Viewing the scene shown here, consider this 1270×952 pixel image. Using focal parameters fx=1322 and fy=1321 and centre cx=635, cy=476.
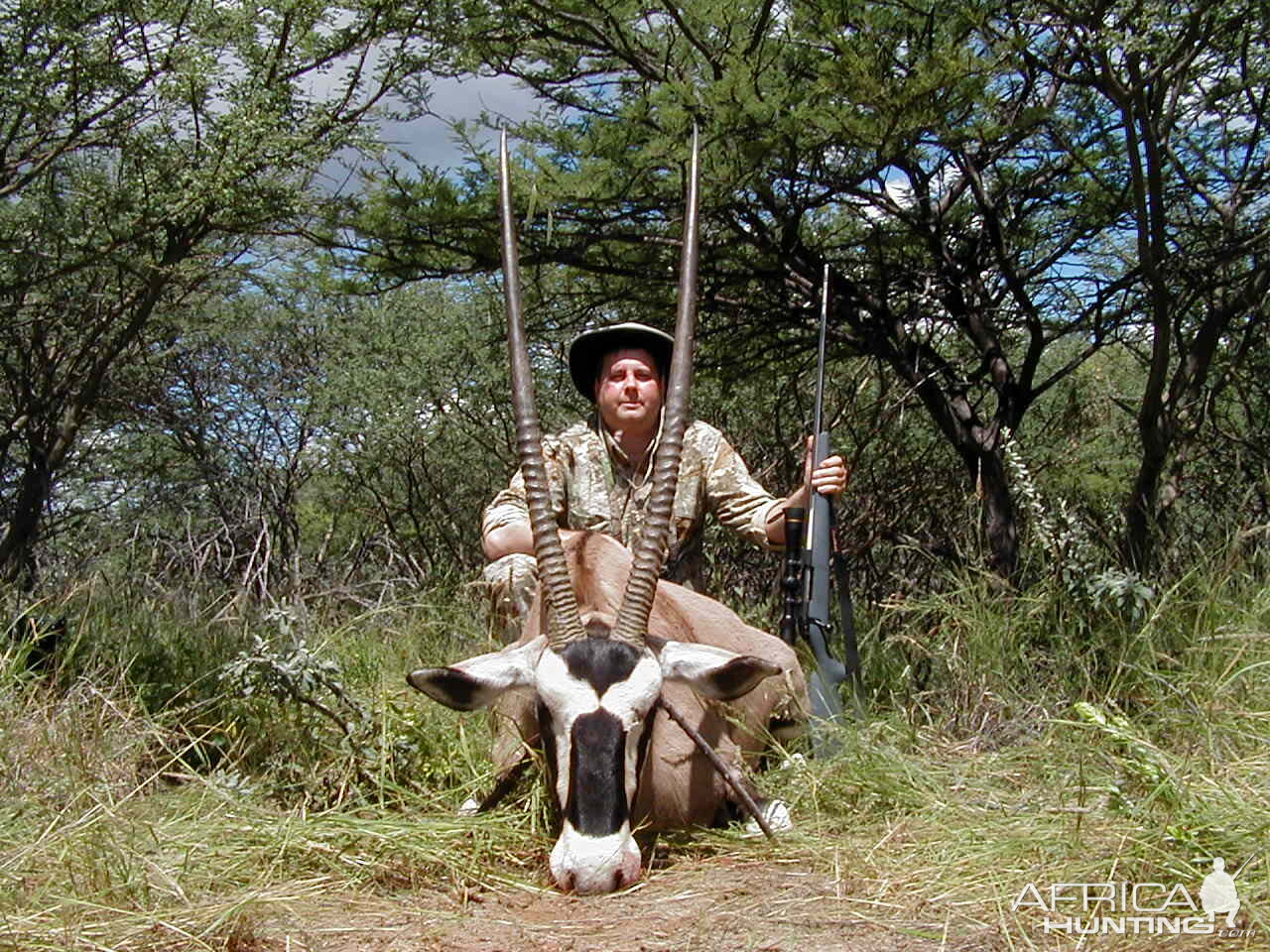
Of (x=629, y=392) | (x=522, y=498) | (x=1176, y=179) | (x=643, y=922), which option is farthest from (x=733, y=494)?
(x=1176, y=179)

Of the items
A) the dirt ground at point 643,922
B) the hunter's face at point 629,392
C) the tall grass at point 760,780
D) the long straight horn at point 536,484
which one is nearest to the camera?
the dirt ground at point 643,922

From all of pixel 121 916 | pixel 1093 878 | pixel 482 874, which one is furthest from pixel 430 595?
pixel 1093 878

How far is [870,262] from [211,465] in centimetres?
467

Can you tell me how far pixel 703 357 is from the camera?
7871mm

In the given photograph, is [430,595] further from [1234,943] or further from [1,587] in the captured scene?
[1234,943]

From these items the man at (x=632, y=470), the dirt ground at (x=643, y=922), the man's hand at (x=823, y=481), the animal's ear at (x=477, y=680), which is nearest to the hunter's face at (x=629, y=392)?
the man at (x=632, y=470)

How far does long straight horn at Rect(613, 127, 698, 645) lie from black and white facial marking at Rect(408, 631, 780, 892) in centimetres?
13

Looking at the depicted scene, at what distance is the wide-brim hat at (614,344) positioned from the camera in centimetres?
497

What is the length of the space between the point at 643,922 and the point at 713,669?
2.91 feet

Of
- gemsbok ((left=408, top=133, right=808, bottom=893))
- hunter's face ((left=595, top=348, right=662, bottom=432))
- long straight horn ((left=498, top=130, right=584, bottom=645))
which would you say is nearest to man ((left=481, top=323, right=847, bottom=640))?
hunter's face ((left=595, top=348, right=662, bottom=432))

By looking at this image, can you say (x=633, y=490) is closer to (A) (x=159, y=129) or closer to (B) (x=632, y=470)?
(B) (x=632, y=470)

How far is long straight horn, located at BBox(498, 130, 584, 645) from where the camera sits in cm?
361

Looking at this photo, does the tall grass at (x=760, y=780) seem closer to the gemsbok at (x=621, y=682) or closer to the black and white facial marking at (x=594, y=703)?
the gemsbok at (x=621, y=682)

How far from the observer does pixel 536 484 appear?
3.84 metres
